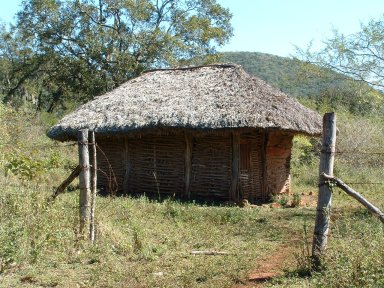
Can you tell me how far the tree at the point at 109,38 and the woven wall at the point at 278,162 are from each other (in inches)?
383

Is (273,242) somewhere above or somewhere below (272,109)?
below

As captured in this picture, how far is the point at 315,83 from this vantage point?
29.6 m

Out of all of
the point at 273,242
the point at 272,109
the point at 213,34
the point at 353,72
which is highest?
the point at 213,34

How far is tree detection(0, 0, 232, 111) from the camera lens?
2125cm

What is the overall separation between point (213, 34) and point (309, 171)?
8.42 metres

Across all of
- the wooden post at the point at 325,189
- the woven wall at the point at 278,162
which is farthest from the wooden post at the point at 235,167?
the wooden post at the point at 325,189

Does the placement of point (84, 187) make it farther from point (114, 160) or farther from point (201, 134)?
point (114, 160)

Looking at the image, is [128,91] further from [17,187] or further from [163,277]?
[163,277]

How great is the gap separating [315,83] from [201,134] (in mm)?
19653

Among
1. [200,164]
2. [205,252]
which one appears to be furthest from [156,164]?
[205,252]

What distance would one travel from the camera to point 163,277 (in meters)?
5.45

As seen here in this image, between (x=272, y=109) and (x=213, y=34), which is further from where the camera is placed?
(x=213, y=34)

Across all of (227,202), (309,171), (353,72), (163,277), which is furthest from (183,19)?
(163,277)

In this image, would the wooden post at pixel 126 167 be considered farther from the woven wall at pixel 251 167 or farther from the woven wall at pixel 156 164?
the woven wall at pixel 251 167
